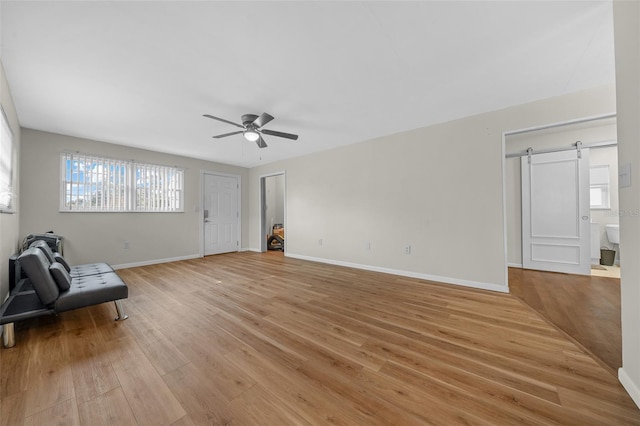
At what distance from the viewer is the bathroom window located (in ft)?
13.8

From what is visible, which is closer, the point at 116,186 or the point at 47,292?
the point at 47,292

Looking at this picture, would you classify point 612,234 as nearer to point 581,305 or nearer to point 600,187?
point 600,187

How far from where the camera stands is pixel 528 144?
14.0 ft

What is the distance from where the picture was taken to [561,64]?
2.17 m

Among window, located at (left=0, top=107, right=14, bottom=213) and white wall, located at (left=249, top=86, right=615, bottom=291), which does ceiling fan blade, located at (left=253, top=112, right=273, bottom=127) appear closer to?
white wall, located at (left=249, top=86, right=615, bottom=291)

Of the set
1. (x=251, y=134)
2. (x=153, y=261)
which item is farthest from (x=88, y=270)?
(x=251, y=134)

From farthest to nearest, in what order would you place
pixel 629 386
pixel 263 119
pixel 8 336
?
1. pixel 263 119
2. pixel 8 336
3. pixel 629 386

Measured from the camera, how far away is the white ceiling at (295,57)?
5.25 feet

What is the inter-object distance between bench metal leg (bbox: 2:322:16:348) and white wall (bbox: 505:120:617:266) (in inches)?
268

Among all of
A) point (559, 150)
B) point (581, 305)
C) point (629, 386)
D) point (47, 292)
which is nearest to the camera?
point (629, 386)

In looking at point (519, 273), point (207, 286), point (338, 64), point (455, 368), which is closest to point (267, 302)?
point (207, 286)

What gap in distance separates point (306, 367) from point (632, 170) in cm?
238

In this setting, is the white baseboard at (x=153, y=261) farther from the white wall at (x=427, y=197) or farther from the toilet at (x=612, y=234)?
the toilet at (x=612, y=234)

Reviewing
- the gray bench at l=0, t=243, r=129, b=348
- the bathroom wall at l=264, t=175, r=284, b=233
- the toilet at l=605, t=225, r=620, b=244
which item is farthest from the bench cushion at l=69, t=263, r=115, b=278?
the toilet at l=605, t=225, r=620, b=244
